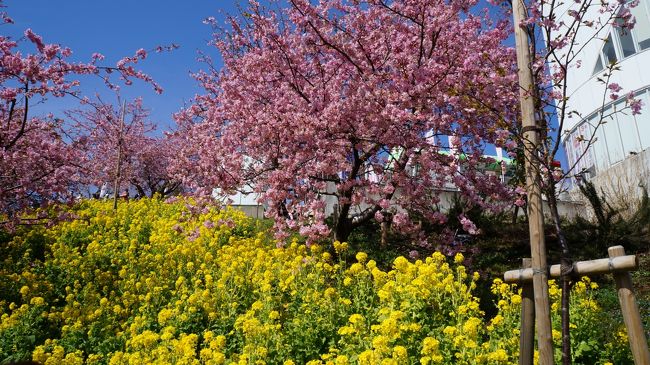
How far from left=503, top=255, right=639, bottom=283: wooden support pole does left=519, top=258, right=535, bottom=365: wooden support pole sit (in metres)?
0.08

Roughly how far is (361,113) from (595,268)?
499cm

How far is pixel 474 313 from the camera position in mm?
5246

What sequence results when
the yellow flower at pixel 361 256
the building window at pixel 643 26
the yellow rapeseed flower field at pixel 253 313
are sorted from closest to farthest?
the yellow rapeseed flower field at pixel 253 313, the yellow flower at pixel 361 256, the building window at pixel 643 26

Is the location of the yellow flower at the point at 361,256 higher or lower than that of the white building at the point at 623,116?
lower

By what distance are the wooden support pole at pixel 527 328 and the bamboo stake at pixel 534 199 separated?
152 millimetres

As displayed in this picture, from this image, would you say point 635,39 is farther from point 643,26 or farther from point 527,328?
point 527,328

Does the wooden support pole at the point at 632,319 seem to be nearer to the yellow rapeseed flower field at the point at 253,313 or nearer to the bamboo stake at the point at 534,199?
the bamboo stake at the point at 534,199

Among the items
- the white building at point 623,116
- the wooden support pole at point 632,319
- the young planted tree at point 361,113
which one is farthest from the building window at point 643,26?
the wooden support pole at point 632,319

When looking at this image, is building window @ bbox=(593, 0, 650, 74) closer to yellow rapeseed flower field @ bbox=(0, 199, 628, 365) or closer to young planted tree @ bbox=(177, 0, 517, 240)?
young planted tree @ bbox=(177, 0, 517, 240)

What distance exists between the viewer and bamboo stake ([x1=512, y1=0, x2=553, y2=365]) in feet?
10.6

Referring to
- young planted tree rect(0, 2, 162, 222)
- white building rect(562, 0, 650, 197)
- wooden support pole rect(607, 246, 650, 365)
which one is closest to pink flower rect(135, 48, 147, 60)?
young planted tree rect(0, 2, 162, 222)

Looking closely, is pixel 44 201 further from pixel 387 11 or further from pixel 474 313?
pixel 474 313

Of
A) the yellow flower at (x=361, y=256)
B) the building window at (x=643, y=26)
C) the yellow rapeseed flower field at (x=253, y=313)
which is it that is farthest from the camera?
the building window at (x=643, y=26)

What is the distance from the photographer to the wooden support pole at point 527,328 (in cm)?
340
